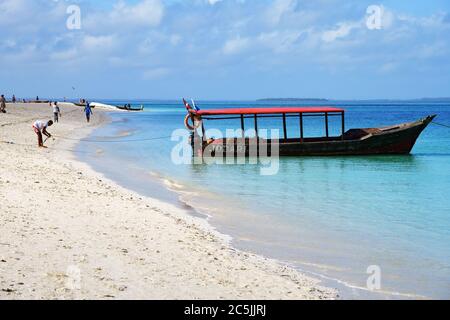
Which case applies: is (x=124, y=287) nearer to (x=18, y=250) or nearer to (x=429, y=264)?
(x=18, y=250)

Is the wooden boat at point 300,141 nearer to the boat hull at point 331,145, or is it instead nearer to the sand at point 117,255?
the boat hull at point 331,145

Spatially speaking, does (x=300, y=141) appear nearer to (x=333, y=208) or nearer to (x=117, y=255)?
(x=333, y=208)

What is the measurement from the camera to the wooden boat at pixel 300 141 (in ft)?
78.6

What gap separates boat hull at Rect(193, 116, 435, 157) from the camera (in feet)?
78.9

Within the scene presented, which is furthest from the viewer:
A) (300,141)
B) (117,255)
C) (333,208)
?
(300,141)

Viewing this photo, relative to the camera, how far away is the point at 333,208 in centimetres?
1327

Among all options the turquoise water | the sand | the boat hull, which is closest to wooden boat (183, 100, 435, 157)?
the boat hull

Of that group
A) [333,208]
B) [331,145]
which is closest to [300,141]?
[331,145]

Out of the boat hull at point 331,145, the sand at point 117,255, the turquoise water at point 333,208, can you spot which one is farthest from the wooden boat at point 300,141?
the sand at point 117,255

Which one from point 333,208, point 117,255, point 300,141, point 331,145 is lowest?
point 333,208

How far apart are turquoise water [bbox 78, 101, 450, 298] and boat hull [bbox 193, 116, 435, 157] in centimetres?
58

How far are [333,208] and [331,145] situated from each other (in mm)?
11958

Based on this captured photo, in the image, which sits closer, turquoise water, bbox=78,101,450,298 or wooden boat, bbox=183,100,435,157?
turquoise water, bbox=78,101,450,298

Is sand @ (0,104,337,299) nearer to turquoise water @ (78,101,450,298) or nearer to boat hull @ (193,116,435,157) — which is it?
turquoise water @ (78,101,450,298)
